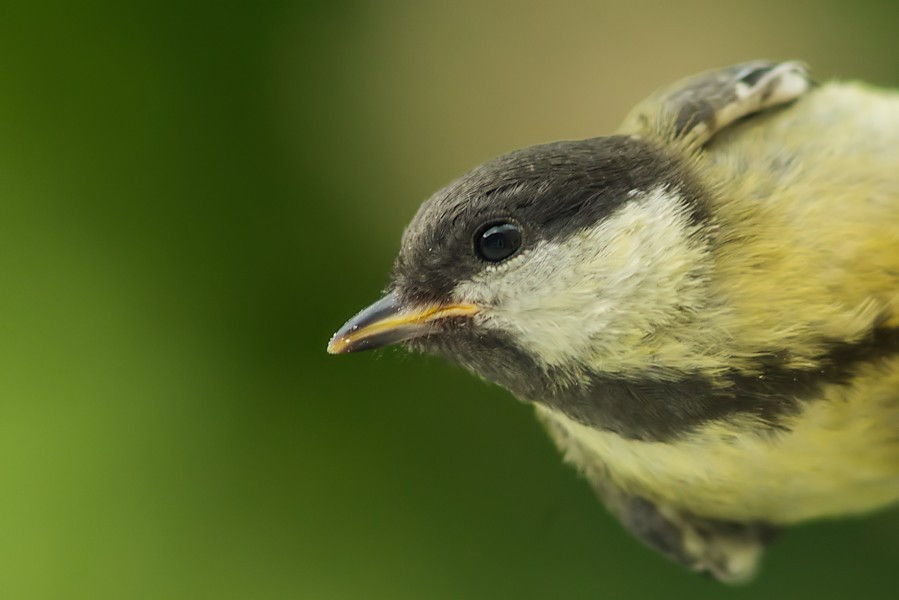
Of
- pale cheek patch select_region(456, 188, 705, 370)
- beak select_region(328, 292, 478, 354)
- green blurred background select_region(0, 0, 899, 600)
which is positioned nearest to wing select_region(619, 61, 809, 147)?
pale cheek patch select_region(456, 188, 705, 370)

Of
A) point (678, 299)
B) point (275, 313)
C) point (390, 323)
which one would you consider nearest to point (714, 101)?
point (678, 299)

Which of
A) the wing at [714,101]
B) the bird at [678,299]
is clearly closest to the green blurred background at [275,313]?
the wing at [714,101]

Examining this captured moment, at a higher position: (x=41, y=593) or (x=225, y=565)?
(x=41, y=593)

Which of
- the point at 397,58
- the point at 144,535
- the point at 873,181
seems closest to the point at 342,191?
the point at 397,58

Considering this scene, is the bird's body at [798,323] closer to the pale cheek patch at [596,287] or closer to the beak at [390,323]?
the pale cheek patch at [596,287]

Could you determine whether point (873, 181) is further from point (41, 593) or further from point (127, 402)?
point (41, 593)

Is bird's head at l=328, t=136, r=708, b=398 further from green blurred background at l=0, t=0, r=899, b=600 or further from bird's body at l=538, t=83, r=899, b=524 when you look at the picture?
green blurred background at l=0, t=0, r=899, b=600

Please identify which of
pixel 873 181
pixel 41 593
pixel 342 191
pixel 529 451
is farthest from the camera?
pixel 342 191
